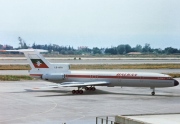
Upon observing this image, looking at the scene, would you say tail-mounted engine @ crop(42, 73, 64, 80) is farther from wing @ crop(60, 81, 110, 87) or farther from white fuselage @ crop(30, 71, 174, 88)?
wing @ crop(60, 81, 110, 87)

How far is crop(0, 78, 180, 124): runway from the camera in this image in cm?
3469

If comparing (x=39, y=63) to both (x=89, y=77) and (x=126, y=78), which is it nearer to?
(x=89, y=77)

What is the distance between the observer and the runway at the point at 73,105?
34.7m

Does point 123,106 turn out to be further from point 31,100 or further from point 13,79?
point 13,79

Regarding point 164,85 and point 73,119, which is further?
point 164,85

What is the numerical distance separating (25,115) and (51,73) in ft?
63.0

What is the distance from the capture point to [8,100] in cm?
4512

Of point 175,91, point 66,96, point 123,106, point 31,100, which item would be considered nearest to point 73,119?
point 123,106

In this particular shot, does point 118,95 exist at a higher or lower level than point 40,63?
lower

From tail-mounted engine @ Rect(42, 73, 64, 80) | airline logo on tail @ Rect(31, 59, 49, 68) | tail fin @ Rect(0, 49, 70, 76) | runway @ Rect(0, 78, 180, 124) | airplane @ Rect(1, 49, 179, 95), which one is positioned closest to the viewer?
runway @ Rect(0, 78, 180, 124)

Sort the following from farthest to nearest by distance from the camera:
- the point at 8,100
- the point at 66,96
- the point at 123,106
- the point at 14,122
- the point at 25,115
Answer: the point at 66,96
the point at 8,100
the point at 123,106
the point at 25,115
the point at 14,122

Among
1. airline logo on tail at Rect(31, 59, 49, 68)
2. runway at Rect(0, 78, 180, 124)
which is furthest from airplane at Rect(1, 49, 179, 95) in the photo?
runway at Rect(0, 78, 180, 124)

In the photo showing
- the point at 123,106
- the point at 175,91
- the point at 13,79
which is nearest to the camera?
the point at 123,106

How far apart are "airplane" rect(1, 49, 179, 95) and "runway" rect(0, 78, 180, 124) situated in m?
1.26
